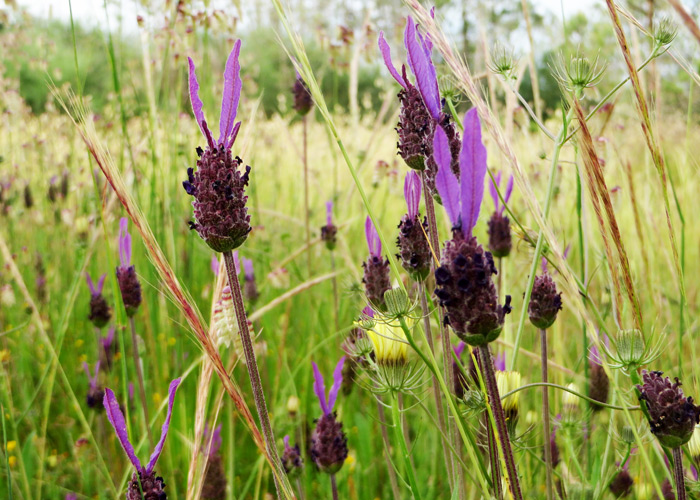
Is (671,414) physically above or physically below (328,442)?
above

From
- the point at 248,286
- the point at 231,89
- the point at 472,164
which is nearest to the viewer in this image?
the point at 472,164

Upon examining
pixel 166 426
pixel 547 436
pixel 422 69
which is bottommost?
pixel 547 436

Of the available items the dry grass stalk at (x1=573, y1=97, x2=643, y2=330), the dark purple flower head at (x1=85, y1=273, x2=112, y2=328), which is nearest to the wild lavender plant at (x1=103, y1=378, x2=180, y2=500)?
the dry grass stalk at (x1=573, y1=97, x2=643, y2=330)

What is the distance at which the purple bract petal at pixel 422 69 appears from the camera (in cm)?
65

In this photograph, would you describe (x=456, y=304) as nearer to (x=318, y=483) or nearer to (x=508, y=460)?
(x=508, y=460)

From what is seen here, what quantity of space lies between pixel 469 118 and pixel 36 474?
181 cm

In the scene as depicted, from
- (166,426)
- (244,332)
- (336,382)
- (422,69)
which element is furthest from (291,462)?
(422,69)

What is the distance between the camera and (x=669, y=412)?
0.70m

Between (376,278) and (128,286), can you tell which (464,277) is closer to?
(376,278)

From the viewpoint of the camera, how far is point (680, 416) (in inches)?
27.3

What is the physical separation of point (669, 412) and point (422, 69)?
18.8 inches

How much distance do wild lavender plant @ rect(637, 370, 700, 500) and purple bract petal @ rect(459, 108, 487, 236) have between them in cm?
36

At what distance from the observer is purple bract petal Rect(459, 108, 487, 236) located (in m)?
0.51

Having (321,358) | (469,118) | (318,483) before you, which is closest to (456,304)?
(469,118)
